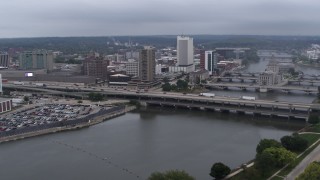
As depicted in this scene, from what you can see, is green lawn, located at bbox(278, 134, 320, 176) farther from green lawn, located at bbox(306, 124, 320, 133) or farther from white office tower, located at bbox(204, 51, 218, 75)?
white office tower, located at bbox(204, 51, 218, 75)

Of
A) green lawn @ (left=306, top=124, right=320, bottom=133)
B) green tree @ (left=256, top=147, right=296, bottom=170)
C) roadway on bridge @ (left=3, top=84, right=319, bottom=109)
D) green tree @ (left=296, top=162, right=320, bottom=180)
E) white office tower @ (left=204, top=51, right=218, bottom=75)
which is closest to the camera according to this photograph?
green tree @ (left=296, top=162, right=320, bottom=180)

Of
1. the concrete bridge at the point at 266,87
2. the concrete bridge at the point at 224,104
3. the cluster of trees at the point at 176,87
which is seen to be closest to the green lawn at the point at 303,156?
the concrete bridge at the point at 224,104

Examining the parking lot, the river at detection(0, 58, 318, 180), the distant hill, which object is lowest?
the river at detection(0, 58, 318, 180)

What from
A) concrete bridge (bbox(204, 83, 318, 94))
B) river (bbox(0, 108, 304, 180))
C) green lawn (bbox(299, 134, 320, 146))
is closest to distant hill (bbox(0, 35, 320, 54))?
concrete bridge (bbox(204, 83, 318, 94))

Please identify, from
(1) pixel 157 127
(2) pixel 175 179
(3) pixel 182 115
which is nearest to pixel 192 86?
(3) pixel 182 115

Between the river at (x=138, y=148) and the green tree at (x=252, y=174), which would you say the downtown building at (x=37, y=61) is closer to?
the river at (x=138, y=148)

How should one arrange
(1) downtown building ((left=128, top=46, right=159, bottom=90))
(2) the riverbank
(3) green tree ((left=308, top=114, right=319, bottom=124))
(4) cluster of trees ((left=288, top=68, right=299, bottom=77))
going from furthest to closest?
(4) cluster of trees ((left=288, top=68, right=299, bottom=77)) → (1) downtown building ((left=128, top=46, right=159, bottom=90)) → (3) green tree ((left=308, top=114, right=319, bottom=124)) → (2) the riverbank

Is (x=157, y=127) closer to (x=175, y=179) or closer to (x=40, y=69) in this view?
(x=175, y=179)
